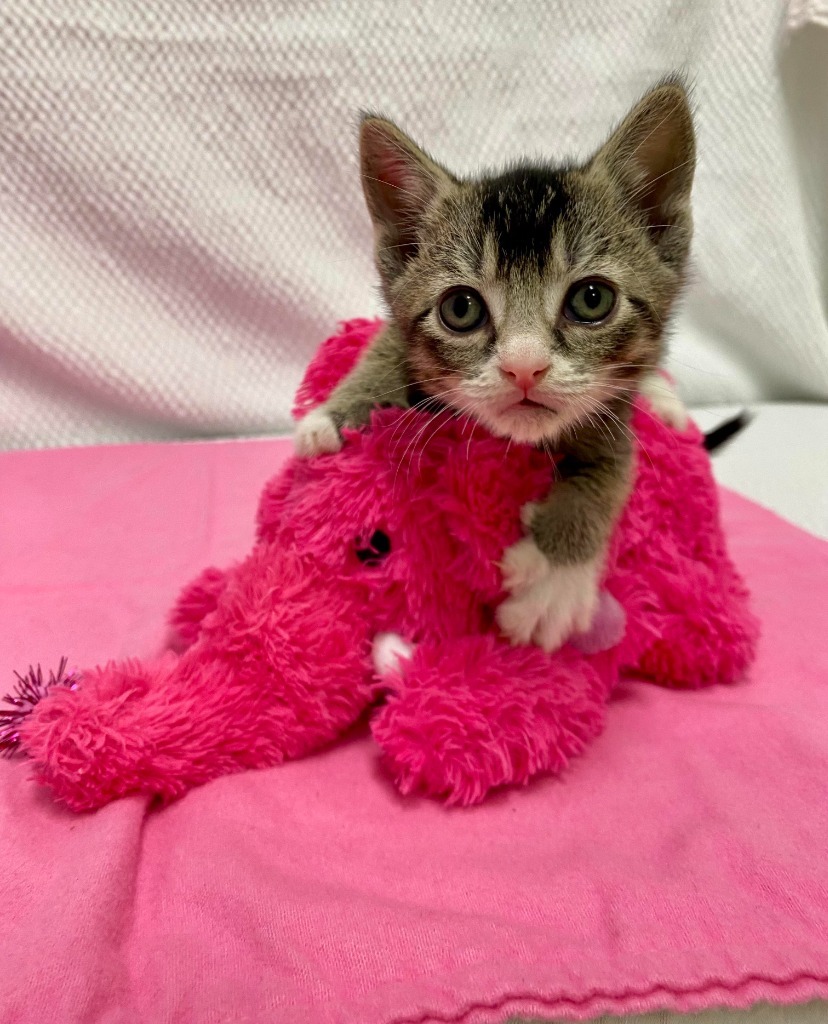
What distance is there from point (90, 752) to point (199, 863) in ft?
0.42

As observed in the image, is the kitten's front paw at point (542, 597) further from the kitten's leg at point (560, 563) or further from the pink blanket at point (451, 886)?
the pink blanket at point (451, 886)

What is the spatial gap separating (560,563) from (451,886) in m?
0.29

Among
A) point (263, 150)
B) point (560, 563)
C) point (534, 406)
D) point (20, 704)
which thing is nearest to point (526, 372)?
point (534, 406)

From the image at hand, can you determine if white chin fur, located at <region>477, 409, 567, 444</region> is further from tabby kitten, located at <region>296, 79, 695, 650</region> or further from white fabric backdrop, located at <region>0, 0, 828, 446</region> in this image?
white fabric backdrop, located at <region>0, 0, 828, 446</region>

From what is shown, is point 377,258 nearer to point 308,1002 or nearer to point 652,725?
point 652,725

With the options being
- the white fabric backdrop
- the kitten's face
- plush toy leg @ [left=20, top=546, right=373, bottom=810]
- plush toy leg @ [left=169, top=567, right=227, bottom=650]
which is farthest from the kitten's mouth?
the white fabric backdrop

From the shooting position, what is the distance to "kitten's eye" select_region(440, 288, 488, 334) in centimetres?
72

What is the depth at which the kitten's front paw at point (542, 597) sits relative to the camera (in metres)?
0.71

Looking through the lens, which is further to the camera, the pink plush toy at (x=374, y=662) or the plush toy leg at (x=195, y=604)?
the plush toy leg at (x=195, y=604)

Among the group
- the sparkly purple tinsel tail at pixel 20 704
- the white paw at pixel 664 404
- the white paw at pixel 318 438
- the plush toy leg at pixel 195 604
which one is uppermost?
the white paw at pixel 664 404

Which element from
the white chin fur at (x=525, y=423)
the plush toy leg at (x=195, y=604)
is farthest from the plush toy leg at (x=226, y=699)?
the white chin fur at (x=525, y=423)

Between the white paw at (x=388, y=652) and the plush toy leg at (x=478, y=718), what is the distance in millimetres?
11

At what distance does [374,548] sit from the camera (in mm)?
740

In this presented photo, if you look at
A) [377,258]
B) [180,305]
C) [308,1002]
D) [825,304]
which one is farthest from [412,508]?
[825,304]
